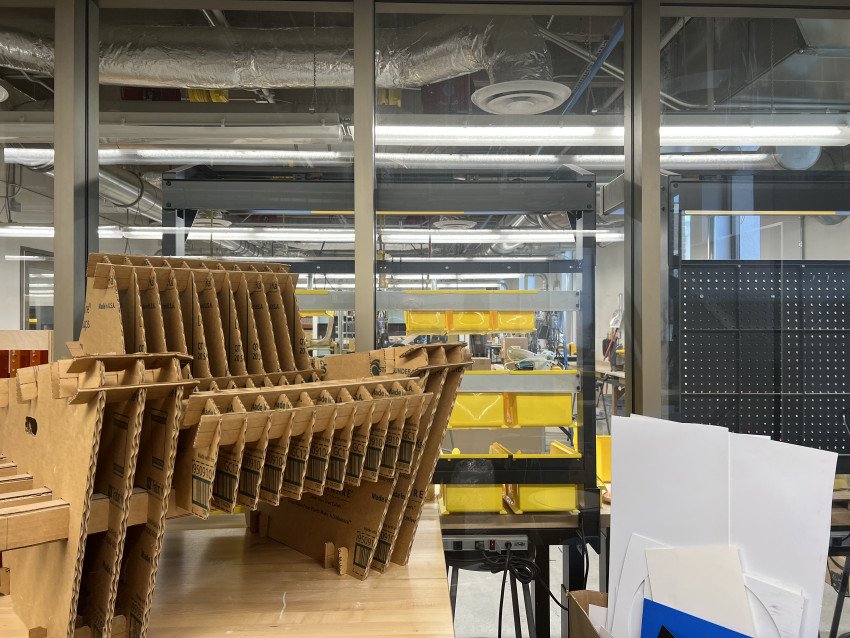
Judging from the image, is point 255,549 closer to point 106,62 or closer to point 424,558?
point 424,558

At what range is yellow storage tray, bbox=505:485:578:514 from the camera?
2.17 metres

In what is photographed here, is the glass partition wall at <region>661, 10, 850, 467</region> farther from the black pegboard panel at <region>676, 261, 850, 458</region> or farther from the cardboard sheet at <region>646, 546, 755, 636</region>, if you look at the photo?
the cardboard sheet at <region>646, 546, 755, 636</region>

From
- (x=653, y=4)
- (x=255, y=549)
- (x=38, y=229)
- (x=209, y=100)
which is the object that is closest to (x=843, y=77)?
(x=653, y=4)

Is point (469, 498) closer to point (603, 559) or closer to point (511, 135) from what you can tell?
point (603, 559)

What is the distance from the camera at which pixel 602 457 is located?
7.78ft

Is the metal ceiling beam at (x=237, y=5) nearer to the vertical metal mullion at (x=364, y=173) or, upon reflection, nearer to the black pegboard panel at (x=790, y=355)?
the vertical metal mullion at (x=364, y=173)

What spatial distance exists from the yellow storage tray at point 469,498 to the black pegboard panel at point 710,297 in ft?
3.11

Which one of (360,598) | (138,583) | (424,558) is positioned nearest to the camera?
(138,583)

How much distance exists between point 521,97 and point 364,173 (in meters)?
0.64

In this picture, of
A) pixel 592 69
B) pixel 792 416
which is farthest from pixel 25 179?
pixel 792 416

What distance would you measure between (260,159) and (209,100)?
290mm

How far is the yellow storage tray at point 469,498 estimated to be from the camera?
2.16 metres

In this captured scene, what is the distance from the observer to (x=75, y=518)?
39.8 inches

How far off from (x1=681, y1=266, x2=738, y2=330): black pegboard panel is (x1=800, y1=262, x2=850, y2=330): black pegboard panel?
0.28 m
